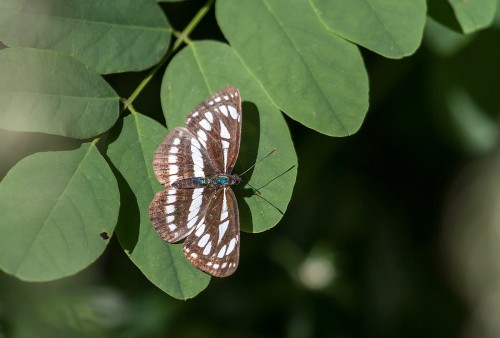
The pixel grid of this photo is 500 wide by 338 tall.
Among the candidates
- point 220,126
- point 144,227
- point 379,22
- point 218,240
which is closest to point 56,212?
point 144,227

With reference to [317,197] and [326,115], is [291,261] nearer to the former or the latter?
[317,197]

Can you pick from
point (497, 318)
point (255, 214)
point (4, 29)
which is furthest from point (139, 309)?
point (497, 318)

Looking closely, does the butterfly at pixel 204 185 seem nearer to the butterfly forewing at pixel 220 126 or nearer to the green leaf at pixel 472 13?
the butterfly forewing at pixel 220 126

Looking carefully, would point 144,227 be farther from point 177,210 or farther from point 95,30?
point 95,30

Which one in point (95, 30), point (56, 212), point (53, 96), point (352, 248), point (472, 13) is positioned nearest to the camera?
point (56, 212)

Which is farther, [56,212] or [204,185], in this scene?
[204,185]

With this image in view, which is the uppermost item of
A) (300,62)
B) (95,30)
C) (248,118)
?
(95,30)

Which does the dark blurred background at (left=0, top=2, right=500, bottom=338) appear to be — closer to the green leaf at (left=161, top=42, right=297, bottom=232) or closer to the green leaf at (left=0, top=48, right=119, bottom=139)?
the green leaf at (left=161, top=42, right=297, bottom=232)
